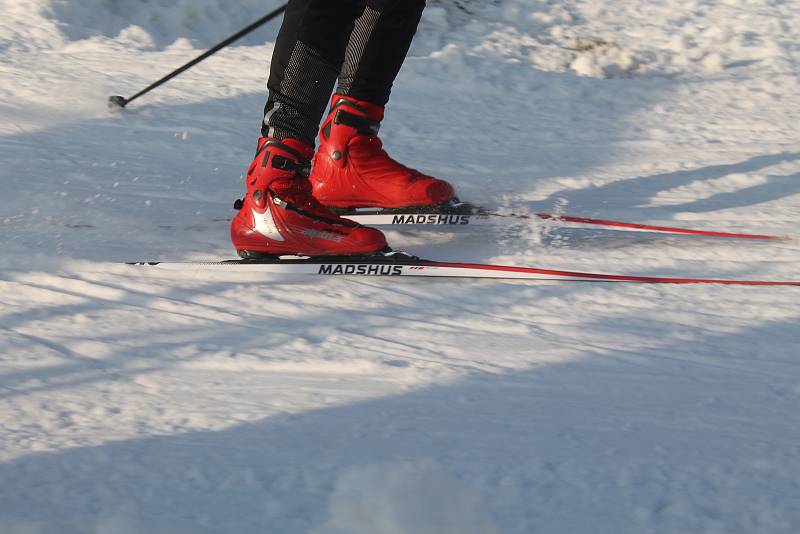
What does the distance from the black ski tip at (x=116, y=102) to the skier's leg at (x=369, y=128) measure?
115 centimetres

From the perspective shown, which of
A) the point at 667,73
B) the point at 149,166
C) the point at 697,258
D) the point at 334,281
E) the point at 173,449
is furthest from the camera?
the point at 667,73

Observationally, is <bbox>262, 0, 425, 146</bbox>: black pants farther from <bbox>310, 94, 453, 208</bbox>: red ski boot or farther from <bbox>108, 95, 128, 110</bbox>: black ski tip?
<bbox>108, 95, 128, 110</bbox>: black ski tip

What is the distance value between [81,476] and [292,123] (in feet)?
3.71

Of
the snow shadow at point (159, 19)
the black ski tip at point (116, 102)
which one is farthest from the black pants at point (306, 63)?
the snow shadow at point (159, 19)

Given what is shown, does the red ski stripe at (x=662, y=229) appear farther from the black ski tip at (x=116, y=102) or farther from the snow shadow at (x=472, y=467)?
the black ski tip at (x=116, y=102)

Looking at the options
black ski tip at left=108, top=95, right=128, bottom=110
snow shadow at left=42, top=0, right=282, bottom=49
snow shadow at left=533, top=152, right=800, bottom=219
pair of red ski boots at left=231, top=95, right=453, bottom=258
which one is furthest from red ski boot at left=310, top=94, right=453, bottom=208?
snow shadow at left=42, top=0, right=282, bottom=49

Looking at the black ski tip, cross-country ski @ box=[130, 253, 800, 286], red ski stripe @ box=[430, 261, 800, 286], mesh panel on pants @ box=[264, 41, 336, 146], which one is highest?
mesh panel on pants @ box=[264, 41, 336, 146]

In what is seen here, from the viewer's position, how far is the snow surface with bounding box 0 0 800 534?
49.4 inches

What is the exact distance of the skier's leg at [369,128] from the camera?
8.25ft

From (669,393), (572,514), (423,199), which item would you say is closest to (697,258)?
(423,199)

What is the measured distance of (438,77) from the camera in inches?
171

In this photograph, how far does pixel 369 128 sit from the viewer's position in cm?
257

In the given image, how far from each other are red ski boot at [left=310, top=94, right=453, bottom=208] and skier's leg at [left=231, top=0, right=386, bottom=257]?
0.31 metres

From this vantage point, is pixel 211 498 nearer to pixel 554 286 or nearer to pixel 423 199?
pixel 554 286
